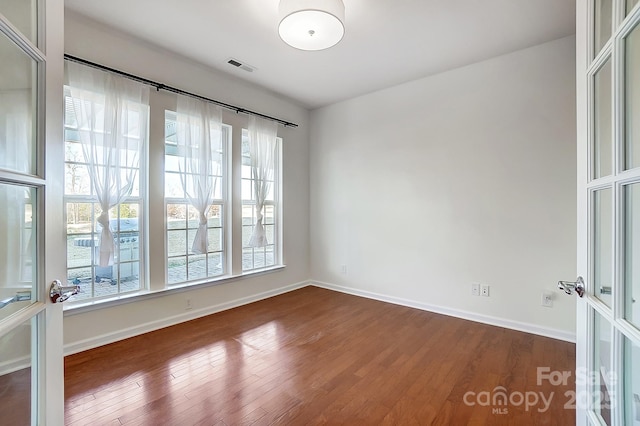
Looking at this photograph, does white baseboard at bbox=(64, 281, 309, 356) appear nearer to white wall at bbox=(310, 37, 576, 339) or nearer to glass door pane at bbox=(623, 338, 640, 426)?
white wall at bbox=(310, 37, 576, 339)

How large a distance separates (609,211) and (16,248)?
1786 mm

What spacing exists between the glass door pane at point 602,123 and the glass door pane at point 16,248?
1.74 m

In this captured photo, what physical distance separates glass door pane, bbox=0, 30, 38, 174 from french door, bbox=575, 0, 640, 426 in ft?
5.30

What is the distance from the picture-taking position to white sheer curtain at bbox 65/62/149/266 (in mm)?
2350

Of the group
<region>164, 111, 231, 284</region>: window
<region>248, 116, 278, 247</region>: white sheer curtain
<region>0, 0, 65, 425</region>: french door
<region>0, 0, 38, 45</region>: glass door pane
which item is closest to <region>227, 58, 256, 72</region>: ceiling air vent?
<region>248, 116, 278, 247</region>: white sheer curtain

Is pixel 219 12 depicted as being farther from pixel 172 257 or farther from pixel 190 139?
pixel 172 257

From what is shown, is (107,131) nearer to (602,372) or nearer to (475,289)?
(602,372)

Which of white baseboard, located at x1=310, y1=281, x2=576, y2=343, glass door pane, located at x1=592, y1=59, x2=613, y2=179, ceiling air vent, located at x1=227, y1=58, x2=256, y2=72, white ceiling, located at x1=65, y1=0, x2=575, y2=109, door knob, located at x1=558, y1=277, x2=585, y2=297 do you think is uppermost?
ceiling air vent, located at x1=227, y1=58, x2=256, y2=72

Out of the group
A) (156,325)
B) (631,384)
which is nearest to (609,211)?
(631,384)

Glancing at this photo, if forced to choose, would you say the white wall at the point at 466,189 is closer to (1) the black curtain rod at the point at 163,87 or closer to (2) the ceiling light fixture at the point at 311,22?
(1) the black curtain rod at the point at 163,87

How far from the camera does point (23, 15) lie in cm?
78

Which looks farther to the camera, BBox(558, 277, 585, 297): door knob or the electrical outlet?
the electrical outlet

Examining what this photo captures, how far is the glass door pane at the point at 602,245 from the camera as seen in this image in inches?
32.8

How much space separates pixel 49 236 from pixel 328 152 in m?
3.85
